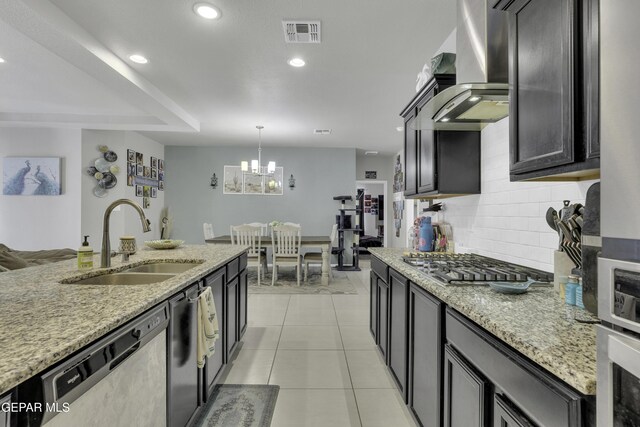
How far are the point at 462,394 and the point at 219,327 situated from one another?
155 cm

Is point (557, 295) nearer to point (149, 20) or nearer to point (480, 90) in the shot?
point (480, 90)

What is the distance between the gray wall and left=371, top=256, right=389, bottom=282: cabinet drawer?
4649 mm

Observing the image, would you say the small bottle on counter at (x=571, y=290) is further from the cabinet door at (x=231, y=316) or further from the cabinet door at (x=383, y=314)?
the cabinet door at (x=231, y=316)

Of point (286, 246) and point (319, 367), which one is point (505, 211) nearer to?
point (319, 367)

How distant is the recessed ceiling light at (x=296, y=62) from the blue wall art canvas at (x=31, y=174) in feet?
14.6

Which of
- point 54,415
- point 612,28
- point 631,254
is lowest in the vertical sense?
point 54,415

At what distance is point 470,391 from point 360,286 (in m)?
4.36

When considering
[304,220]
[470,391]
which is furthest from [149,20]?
[304,220]

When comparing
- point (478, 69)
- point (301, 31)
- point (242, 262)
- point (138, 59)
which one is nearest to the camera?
point (478, 69)

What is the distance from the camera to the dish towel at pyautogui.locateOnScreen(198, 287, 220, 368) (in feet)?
5.68

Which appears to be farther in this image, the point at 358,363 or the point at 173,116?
the point at 173,116

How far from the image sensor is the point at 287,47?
297 cm

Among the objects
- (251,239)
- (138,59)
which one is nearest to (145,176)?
(251,239)

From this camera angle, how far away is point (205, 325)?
5.76 ft
